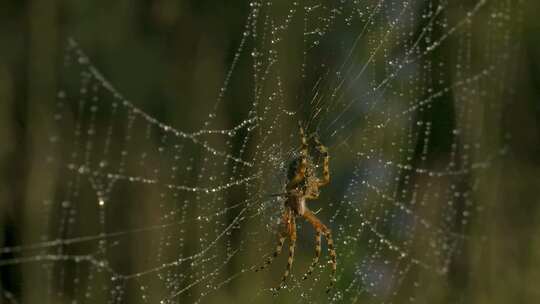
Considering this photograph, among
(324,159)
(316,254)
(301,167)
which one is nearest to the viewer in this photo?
(301,167)

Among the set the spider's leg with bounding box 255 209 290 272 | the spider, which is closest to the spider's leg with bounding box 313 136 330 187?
the spider

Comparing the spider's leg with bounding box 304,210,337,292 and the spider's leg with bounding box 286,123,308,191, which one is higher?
the spider's leg with bounding box 286,123,308,191

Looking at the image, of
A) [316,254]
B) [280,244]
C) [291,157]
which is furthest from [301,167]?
[316,254]

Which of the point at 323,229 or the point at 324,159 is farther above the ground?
the point at 324,159

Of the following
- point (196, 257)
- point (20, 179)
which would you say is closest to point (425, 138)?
point (196, 257)

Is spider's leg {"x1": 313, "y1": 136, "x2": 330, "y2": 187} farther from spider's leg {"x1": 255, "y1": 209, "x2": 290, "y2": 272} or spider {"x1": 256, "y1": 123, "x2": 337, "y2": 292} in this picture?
spider's leg {"x1": 255, "y1": 209, "x2": 290, "y2": 272}

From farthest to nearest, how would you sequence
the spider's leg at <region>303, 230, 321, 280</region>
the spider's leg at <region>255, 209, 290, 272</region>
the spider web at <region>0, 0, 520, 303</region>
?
the spider's leg at <region>303, 230, 321, 280</region>, the spider's leg at <region>255, 209, 290, 272</region>, the spider web at <region>0, 0, 520, 303</region>

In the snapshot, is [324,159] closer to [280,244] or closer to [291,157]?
[291,157]

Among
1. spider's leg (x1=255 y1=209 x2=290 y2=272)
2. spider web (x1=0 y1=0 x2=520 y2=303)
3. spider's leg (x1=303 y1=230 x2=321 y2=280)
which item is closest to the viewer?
spider web (x1=0 y1=0 x2=520 y2=303)
